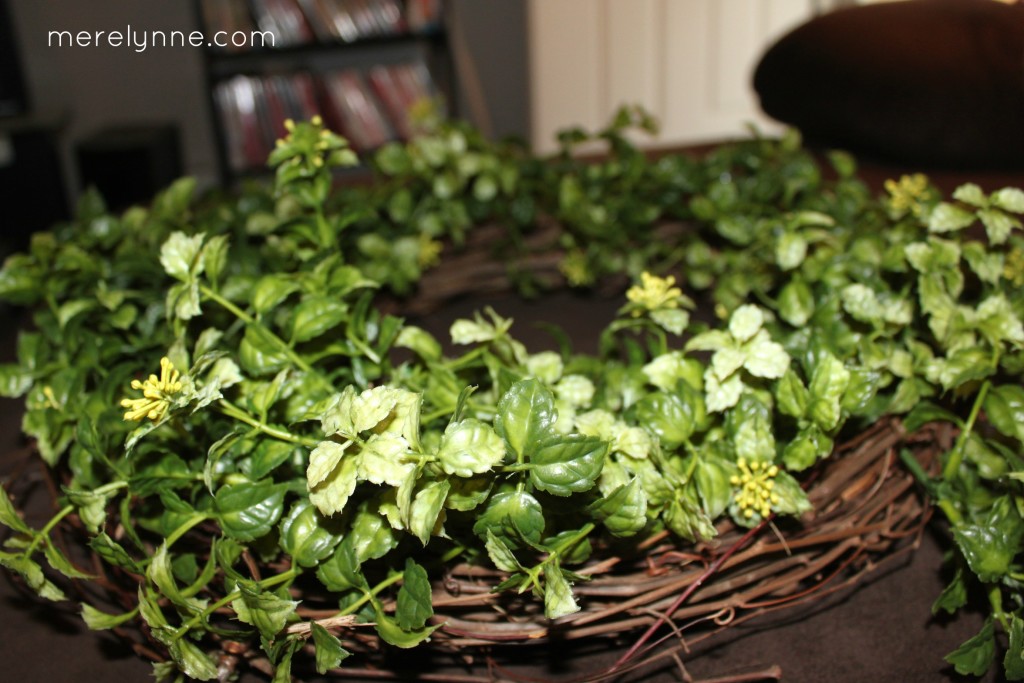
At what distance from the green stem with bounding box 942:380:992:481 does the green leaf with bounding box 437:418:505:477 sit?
339mm

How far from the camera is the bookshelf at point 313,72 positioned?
2965 millimetres

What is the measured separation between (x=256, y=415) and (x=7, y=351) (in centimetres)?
73

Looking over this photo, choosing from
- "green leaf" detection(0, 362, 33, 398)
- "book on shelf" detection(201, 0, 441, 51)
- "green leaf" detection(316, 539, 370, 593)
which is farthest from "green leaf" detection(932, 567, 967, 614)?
"book on shelf" detection(201, 0, 441, 51)

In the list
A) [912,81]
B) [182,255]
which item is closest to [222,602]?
[182,255]

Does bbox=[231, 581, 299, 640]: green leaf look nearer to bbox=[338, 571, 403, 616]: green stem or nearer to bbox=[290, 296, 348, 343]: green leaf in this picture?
bbox=[338, 571, 403, 616]: green stem

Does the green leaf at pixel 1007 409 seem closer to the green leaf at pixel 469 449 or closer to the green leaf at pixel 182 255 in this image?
the green leaf at pixel 469 449

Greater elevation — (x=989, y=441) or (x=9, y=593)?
(x=989, y=441)

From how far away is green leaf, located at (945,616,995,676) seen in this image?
1.75 ft

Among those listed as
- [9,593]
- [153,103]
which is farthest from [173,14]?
[9,593]

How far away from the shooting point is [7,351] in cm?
113

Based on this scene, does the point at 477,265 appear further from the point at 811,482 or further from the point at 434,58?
the point at 434,58

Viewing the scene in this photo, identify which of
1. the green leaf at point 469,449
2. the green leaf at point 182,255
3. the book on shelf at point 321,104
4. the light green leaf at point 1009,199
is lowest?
the book on shelf at point 321,104

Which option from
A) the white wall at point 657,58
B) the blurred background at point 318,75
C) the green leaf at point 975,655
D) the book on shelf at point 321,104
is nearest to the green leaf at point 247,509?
the green leaf at point 975,655

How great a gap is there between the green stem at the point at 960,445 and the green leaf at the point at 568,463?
0.94 ft
